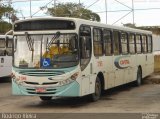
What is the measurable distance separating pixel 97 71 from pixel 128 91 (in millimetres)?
4005

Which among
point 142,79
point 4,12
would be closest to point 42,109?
point 142,79

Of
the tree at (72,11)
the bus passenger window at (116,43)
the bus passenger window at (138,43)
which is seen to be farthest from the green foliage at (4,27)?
the bus passenger window at (116,43)

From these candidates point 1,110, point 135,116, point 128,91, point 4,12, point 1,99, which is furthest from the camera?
point 4,12

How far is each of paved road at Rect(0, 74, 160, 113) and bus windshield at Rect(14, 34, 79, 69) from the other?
1.30 m

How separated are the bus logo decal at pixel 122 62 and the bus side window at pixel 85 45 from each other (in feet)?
10.6

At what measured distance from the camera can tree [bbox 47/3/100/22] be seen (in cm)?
4331

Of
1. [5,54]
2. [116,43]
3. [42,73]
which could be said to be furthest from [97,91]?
[5,54]

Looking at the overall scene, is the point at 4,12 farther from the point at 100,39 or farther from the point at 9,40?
the point at 100,39

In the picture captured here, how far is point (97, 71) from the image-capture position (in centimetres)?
1628

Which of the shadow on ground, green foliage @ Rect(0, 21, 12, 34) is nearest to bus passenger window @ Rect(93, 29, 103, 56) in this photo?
the shadow on ground

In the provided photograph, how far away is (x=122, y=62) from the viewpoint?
63.5ft

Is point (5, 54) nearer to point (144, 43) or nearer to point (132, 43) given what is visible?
point (144, 43)

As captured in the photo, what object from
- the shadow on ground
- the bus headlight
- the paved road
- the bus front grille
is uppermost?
the bus front grille

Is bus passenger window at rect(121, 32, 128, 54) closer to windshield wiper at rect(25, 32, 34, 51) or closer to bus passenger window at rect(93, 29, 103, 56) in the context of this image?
bus passenger window at rect(93, 29, 103, 56)
